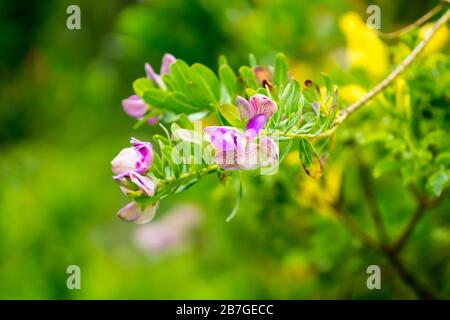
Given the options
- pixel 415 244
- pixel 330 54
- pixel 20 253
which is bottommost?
pixel 415 244

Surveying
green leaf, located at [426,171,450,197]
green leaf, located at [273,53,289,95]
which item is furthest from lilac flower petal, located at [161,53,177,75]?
green leaf, located at [426,171,450,197]

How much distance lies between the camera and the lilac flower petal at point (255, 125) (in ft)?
1.57

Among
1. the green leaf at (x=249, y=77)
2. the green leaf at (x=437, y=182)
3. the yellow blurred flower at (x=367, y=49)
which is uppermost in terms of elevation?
the yellow blurred flower at (x=367, y=49)

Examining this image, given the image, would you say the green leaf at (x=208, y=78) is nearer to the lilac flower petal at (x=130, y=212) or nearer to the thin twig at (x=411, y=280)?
the lilac flower petal at (x=130, y=212)

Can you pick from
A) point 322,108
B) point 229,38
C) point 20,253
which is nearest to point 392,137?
point 322,108

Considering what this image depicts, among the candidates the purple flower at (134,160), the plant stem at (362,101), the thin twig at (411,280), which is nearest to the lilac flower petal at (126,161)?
the purple flower at (134,160)

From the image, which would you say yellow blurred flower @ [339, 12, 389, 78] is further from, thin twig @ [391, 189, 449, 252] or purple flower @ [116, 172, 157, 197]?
purple flower @ [116, 172, 157, 197]

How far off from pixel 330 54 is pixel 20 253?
70 cm

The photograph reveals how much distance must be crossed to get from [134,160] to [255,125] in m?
0.09

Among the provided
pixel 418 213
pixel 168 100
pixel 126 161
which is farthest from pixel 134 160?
pixel 418 213

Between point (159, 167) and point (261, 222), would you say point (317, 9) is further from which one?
point (159, 167)

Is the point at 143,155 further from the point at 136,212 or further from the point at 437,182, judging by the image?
the point at 437,182

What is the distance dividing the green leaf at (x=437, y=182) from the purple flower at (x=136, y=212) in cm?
22

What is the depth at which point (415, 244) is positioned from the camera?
0.91 meters
